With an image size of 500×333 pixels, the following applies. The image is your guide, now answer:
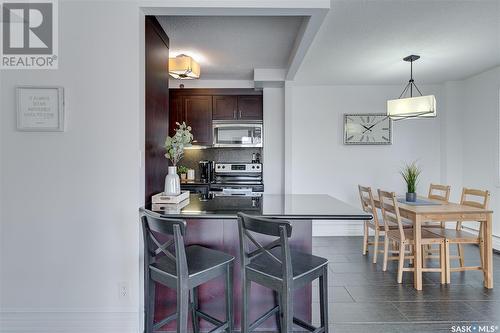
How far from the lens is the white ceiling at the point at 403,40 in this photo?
91.0 inches

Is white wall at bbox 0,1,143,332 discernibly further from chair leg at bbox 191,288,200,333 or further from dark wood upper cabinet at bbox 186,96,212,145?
dark wood upper cabinet at bbox 186,96,212,145

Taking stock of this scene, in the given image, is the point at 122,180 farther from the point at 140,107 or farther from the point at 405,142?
the point at 405,142

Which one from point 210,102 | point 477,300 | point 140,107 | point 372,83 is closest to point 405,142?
point 372,83

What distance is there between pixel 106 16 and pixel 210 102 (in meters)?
2.42

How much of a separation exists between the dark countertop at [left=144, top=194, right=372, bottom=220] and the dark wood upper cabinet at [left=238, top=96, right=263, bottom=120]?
2246 millimetres

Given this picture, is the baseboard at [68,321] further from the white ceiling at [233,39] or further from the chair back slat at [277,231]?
the white ceiling at [233,39]

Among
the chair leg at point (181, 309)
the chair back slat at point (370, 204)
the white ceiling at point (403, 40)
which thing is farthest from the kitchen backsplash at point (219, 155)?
the chair leg at point (181, 309)

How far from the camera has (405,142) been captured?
4.64 meters

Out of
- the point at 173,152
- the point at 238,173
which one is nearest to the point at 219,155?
the point at 238,173

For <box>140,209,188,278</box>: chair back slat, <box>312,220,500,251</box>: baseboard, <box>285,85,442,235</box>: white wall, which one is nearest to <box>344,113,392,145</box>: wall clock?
<box>285,85,442,235</box>: white wall

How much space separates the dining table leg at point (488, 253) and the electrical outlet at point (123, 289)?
10.4 feet

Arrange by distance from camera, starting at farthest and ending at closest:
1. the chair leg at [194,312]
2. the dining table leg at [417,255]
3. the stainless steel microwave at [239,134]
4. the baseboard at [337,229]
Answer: the baseboard at [337,229] < the stainless steel microwave at [239,134] < the dining table leg at [417,255] < the chair leg at [194,312]

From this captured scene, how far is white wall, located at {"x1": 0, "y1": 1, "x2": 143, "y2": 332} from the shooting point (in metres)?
1.89

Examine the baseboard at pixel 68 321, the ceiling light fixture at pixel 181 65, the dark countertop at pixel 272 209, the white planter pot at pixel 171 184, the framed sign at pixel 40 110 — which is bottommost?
the baseboard at pixel 68 321
